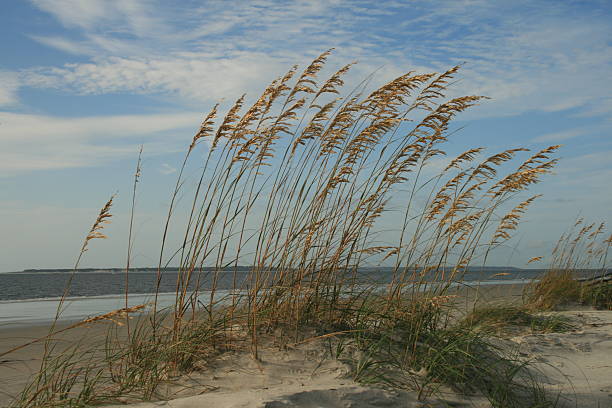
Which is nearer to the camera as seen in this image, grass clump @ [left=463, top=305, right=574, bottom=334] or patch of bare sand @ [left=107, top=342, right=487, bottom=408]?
patch of bare sand @ [left=107, top=342, right=487, bottom=408]

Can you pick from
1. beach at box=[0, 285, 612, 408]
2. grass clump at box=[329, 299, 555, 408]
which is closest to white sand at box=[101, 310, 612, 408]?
beach at box=[0, 285, 612, 408]

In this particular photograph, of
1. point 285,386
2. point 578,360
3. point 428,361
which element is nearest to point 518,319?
point 578,360

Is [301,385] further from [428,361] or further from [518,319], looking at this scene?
[518,319]

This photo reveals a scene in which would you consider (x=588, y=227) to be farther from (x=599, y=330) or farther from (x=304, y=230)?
(x=304, y=230)

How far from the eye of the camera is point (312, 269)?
14.1 feet

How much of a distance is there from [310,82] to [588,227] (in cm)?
704

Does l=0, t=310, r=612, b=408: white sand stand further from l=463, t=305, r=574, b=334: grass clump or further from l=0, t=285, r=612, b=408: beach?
l=463, t=305, r=574, b=334: grass clump

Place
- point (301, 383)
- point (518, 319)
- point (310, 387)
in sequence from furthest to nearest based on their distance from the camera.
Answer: point (518, 319), point (301, 383), point (310, 387)

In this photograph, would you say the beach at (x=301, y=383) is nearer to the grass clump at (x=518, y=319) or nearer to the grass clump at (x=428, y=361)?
the grass clump at (x=428, y=361)

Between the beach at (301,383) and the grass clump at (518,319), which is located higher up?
Result: the grass clump at (518,319)

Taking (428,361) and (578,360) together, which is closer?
(428,361)

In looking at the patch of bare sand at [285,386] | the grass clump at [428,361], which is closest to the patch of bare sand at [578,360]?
the grass clump at [428,361]

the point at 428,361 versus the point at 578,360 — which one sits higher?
the point at 428,361

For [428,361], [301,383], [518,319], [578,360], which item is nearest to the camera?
[301,383]
